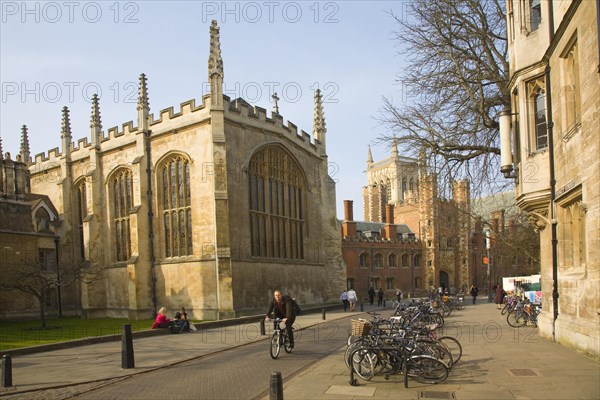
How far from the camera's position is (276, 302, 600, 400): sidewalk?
26.4 feet

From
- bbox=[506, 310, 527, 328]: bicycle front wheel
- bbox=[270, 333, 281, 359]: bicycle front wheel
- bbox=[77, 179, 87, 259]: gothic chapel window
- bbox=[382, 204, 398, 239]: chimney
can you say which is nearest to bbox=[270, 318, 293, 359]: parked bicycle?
bbox=[270, 333, 281, 359]: bicycle front wheel

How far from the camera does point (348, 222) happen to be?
53.1 m

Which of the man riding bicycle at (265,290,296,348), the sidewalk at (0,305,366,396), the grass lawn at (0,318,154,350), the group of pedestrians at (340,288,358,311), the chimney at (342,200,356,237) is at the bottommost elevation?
the group of pedestrians at (340,288,358,311)

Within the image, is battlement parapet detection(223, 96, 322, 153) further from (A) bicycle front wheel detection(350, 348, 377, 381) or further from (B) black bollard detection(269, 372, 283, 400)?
(B) black bollard detection(269, 372, 283, 400)

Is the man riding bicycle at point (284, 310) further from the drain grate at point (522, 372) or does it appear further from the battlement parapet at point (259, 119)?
the battlement parapet at point (259, 119)

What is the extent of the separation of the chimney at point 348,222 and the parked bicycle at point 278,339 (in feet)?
129

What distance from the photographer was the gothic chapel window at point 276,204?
2867 cm

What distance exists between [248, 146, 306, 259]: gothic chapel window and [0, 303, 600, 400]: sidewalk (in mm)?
12176

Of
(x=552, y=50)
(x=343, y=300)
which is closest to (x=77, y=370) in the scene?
(x=552, y=50)

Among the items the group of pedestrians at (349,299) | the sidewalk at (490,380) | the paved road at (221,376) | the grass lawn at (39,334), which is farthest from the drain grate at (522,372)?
the group of pedestrians at (349,299)

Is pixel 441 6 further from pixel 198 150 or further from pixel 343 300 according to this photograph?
pixel 343 300

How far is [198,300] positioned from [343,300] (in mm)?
10694

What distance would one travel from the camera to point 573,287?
1155 centimetres

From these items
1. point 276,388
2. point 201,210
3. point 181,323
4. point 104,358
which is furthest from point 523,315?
point 201,210
